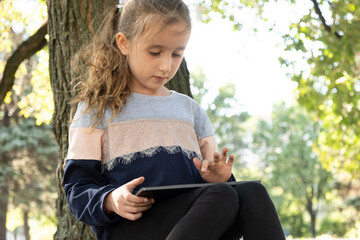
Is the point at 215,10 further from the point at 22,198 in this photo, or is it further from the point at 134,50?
the point at 22,198

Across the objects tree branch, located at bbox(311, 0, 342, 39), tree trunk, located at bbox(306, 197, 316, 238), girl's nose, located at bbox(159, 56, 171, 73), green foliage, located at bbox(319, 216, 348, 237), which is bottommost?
green foliage, located at bbox(319, 216, 348, 237)

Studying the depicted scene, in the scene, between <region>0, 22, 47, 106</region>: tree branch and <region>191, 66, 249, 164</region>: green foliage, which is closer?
<region>0, 22, 47, 106</region>: tree branch

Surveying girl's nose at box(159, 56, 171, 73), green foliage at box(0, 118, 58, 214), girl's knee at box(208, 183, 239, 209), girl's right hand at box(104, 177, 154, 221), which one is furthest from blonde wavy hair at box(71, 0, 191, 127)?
green foliage at box(0, 118, 58, 214)

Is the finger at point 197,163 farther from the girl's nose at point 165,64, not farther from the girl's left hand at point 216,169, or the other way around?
the girl's nose at point 165,64

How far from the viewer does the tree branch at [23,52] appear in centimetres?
383

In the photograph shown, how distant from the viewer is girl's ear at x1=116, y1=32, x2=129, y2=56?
7.14 feet

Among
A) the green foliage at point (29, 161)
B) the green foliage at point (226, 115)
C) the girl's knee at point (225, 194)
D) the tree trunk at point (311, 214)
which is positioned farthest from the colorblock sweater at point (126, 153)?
the green foliage at point (226, 115)

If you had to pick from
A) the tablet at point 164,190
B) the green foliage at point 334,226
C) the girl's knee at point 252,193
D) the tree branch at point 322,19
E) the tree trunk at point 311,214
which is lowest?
the green foliage at point 334,226

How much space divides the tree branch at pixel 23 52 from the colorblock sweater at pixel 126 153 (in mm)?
1877

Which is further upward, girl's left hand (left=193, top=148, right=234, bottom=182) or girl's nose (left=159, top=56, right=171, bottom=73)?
girl's nose (left=159, top=56, right=171, bottom=73)

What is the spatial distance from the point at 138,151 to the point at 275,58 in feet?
15.8

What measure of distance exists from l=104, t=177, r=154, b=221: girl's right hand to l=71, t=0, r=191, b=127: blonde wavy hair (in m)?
0.39

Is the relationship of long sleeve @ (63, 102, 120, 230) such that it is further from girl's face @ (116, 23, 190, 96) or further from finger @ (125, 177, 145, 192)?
girl's face @ (116, 23, 190, 96)

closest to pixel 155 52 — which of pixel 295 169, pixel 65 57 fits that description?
pixel 65 57
